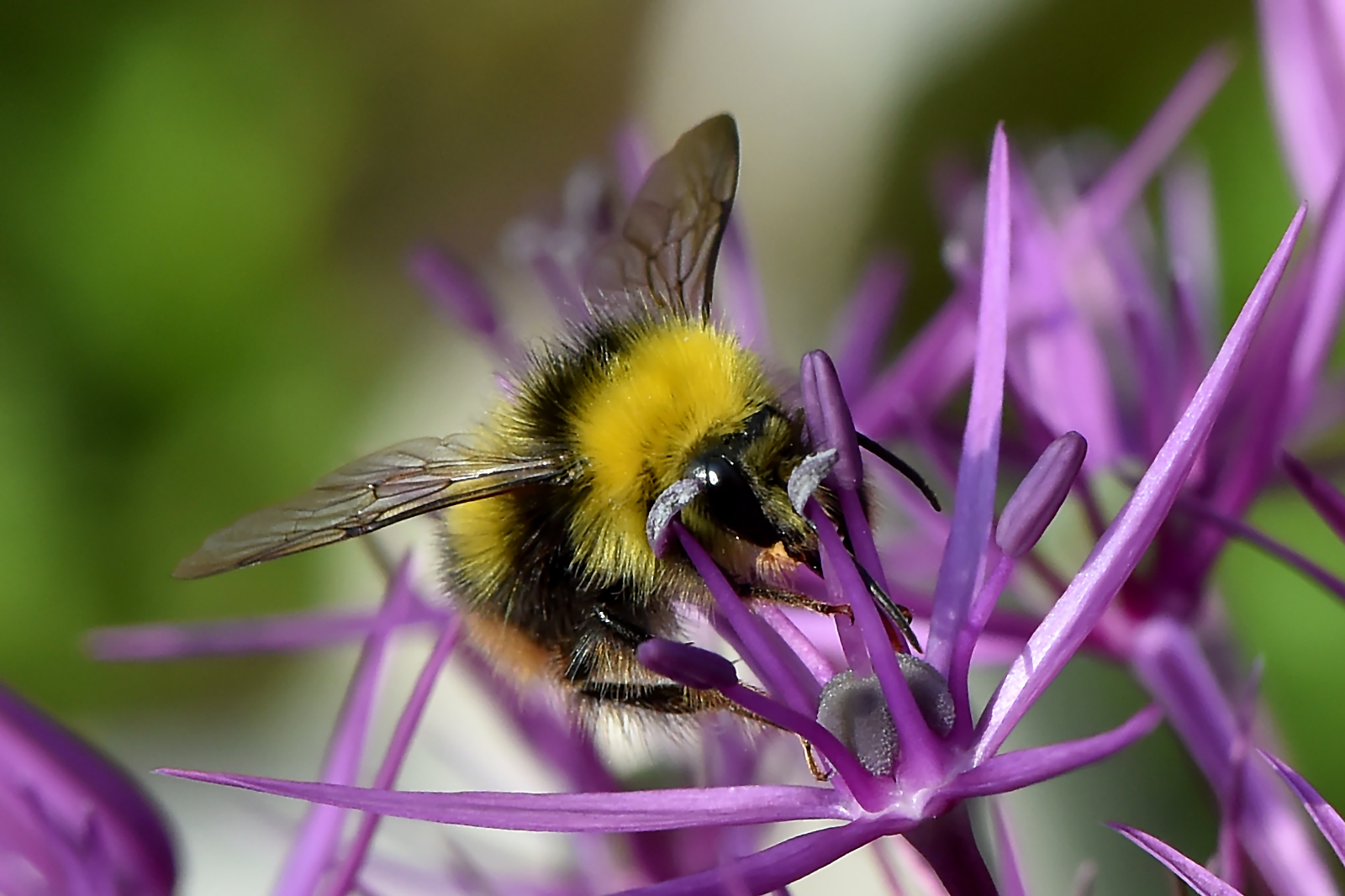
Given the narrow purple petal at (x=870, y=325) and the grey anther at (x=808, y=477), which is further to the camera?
the narrow purple petal at (x=870, y=325)

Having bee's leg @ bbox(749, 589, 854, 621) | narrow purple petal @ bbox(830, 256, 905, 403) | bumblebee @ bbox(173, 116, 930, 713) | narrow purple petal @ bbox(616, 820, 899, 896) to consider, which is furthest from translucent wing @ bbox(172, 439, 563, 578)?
narrow purple petal @ bbox(830, 256, 905, 403)

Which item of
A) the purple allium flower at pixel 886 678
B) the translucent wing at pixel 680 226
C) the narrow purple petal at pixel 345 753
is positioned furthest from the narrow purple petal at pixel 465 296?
the purple allium flower at pixel 886 678


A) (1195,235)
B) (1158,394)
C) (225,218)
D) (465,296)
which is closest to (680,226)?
(465,296)

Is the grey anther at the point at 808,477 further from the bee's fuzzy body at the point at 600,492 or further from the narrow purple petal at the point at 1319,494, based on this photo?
the narrow purple petal at the point at 1319,494

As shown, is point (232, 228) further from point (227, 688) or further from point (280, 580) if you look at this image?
point (227, 688)

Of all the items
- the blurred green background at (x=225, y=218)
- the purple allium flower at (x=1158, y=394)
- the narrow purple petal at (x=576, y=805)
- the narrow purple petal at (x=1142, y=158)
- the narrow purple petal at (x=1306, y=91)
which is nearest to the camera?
the narrow purple petal at (x=576, y=805)
